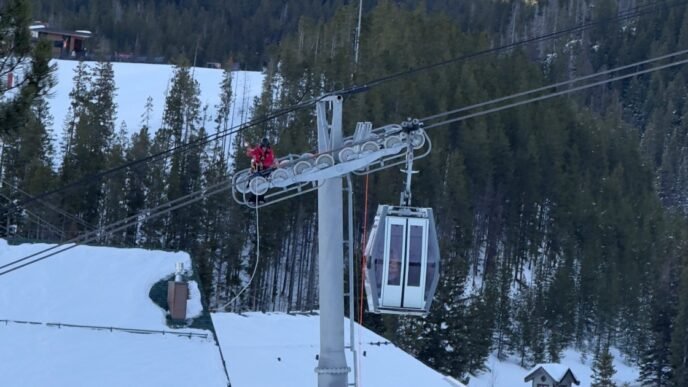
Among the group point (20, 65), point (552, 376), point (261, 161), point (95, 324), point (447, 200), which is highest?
point (447, 200)

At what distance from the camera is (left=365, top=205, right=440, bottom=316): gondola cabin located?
14953 millimetres

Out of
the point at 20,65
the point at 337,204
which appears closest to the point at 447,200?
the point at 337,204

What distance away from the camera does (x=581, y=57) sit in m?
117

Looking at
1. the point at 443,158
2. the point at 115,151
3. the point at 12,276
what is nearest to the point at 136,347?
the point at 12,276

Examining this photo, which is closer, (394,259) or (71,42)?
(394,259)

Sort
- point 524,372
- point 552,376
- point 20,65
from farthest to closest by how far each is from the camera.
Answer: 1. point 524,372
2. point 552,376
3. point 20,65

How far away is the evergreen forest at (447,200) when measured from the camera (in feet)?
170

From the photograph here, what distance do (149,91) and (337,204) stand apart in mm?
81420

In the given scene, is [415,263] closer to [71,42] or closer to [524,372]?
[524,372]

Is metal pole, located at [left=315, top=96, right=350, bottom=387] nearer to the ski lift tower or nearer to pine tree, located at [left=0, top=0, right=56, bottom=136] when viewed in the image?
the ski lift tower

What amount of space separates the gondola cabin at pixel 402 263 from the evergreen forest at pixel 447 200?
82.1 ft

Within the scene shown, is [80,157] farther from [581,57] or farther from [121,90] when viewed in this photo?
[581,57]

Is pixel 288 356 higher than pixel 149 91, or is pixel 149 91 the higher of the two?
pixel 149 91

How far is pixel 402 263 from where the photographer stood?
49.2 ft
